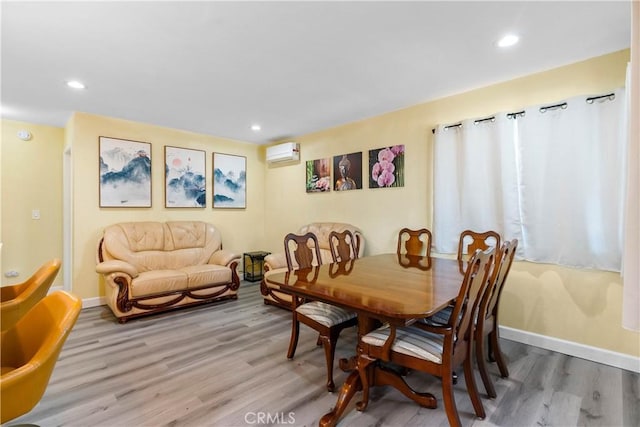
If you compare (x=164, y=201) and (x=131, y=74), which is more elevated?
(x=131, y=74)

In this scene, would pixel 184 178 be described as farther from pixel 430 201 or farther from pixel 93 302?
pixel 430 201

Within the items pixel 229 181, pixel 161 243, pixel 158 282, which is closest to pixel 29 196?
pixel 161 243

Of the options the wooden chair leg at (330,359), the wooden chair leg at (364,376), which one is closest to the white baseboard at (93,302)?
the wooden chair leg at (330,359)

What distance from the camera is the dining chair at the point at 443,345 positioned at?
4.97 feet

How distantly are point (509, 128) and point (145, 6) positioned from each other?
3.05 meters

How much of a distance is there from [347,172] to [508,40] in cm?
243

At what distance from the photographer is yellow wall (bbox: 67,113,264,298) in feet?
12.3

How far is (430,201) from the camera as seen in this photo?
11.3 feet

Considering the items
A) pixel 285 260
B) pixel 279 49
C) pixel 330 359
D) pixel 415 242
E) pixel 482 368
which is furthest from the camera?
pixel 285 260

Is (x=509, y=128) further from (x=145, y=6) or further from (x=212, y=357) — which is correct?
(x=212, y=357)

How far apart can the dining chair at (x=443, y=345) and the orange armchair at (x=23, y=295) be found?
1769 millimetres

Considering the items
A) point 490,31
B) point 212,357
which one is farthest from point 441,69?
point 212,357

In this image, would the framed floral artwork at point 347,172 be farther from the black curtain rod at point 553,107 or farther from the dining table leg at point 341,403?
the dining table leg at point 341,403

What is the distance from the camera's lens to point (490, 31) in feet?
6.82
